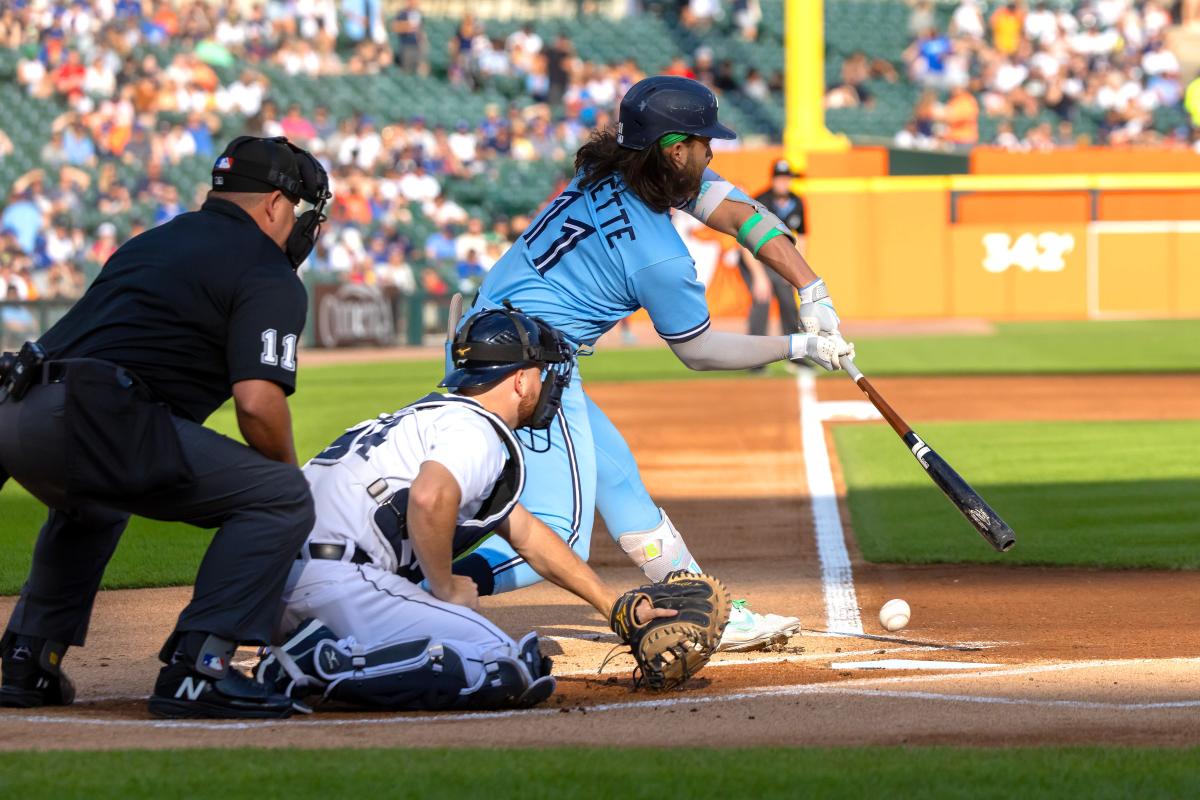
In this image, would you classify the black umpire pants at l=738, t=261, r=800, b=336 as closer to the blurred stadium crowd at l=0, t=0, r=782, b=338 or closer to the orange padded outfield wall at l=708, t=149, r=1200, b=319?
the blurred stadium crowd at l=0, t=0, r=782, b=338

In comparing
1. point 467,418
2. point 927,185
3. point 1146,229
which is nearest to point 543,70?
point 927,185

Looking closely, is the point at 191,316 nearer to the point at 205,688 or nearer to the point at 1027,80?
the point at 205,688

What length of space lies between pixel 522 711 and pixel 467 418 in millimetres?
849

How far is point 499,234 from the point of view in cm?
2853

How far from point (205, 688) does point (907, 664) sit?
2232mm

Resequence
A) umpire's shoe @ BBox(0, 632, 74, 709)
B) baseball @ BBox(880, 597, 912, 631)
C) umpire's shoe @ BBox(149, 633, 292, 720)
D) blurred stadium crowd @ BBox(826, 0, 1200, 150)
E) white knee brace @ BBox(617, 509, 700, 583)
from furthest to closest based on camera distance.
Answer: blurred stadium crowd @ BBox(826, 0, 1200, 150) → baseball @ BBox(880, 597, 912, 631) → white knee brace @ BBox(617, 509, 700, 583) → umpire's shoe @ BBox(0, 632, 74, 709) → umpire's shoe @ BBox(149, 633, 292, 720)

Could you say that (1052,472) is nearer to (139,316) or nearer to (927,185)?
(139,316)

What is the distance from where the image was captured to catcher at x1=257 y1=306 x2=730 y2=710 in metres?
4.88

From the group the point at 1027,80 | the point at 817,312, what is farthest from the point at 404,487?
the point at 1027,80

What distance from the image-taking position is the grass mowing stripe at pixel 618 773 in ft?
12.3

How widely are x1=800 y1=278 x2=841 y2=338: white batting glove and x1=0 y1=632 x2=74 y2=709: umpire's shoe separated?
2.76 metres

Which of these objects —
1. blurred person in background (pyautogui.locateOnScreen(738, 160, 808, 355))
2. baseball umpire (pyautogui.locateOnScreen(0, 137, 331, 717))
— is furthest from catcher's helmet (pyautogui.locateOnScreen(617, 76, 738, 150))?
blurred person in background (pyautogui.locateOnScreen(738, 160, 808, 355))

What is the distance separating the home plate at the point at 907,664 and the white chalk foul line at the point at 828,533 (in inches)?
27.3

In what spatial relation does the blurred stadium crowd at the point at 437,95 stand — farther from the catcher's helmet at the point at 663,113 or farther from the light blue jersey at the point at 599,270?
the catcher's helmet at the point at 663,113
